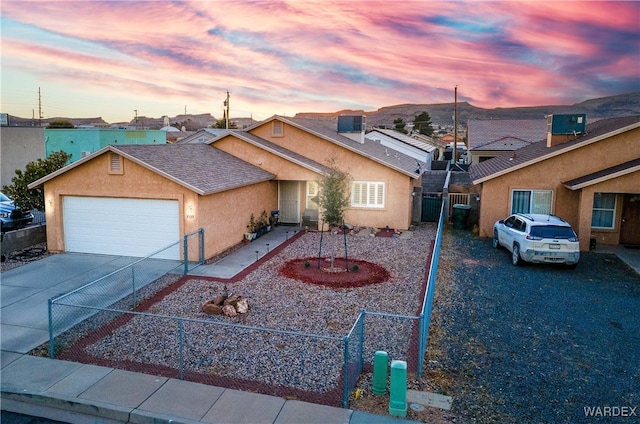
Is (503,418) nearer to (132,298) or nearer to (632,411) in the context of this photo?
(632,411)

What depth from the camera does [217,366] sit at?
30.3 feet

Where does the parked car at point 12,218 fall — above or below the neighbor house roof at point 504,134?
below

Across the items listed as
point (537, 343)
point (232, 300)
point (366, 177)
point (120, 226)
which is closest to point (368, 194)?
point (366, 177)

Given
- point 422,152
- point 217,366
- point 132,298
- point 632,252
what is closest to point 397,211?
point 632,252

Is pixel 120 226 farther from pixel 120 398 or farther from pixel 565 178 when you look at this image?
pixel 565 178

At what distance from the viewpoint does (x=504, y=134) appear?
1823 inches

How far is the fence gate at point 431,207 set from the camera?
85.0 ft

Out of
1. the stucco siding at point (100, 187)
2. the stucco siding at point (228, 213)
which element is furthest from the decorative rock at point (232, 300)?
the stucco siding at point (100, 187)

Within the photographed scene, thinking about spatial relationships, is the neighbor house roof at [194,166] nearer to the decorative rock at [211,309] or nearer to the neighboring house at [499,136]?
the decorative rock at [211,309]

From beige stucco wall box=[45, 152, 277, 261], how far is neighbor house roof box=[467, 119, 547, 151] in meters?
31.0

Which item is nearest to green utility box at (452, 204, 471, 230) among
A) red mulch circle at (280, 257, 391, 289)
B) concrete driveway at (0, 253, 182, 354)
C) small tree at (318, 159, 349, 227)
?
red mulch circle at (280, 257, 391, 289)

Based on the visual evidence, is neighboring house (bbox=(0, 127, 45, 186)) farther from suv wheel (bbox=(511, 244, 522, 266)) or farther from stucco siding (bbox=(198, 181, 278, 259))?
suv wheel (bbox=(511, 244, 522, 266))

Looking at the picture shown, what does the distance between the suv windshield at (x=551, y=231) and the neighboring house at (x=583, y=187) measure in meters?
3.47

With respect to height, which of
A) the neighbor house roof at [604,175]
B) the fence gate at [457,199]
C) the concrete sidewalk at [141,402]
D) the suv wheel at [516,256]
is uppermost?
the neighbor house roof at [604,175]
